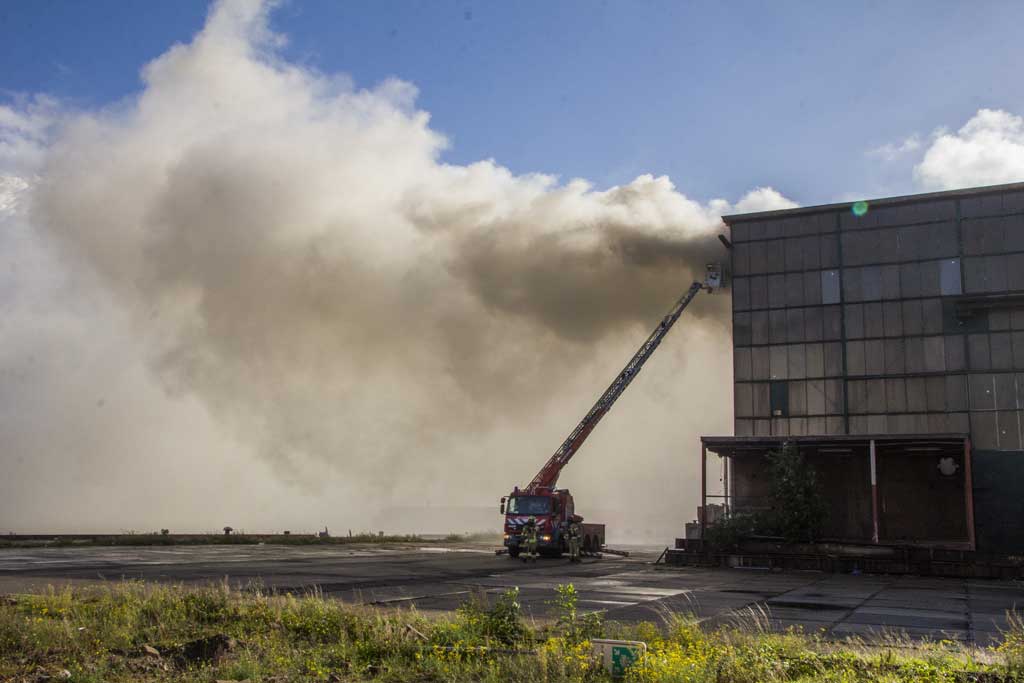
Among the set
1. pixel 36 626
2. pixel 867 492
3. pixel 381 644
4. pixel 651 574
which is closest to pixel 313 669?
pixel 381 644

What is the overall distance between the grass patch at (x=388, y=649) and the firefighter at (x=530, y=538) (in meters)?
22.3

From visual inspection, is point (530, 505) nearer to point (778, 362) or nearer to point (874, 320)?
point (778, 362)

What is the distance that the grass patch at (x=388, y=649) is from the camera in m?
8.90

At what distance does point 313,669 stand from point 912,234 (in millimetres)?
41247

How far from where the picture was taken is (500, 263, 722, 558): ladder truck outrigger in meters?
36.9

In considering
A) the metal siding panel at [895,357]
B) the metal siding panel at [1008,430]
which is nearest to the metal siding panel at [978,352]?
the metal siding panel at [1008,430]

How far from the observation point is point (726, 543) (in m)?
35.5

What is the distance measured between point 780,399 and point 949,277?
997cm

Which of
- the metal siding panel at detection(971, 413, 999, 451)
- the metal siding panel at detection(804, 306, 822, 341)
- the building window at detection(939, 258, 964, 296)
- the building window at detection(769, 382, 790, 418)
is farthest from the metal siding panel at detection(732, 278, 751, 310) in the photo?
the metal siding panel at detection(971, 413, 999, 451)

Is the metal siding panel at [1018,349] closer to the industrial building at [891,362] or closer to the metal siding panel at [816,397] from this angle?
the industrial building at [891,362]

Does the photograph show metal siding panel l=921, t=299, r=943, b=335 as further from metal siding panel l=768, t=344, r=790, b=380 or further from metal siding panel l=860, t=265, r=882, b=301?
metal siding panel l=768, t=344, r=790, b=380

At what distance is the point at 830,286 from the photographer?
4459cm

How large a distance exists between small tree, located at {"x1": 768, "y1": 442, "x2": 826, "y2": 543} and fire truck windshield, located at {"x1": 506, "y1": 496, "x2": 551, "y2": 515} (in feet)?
31.0

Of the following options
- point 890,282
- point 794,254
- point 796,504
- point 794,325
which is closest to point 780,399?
point 794,325
